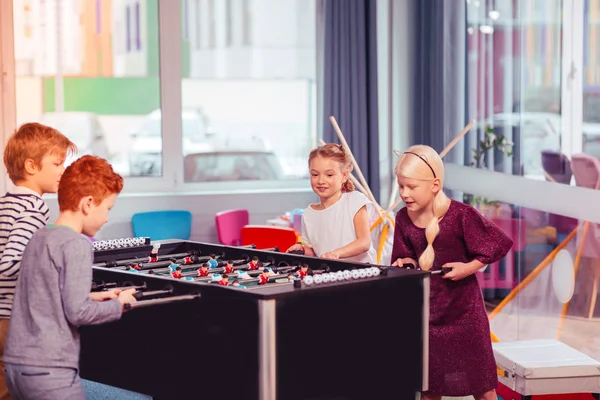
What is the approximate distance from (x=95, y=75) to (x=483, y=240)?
12.7ft

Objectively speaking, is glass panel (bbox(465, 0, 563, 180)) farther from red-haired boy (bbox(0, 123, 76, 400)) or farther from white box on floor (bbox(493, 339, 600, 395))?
red-haired boy (bbox(0, 123, 76, 400))

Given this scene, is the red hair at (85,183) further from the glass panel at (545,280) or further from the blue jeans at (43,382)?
the glass panel at (545,280)

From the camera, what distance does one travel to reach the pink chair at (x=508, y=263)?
17.4 ft

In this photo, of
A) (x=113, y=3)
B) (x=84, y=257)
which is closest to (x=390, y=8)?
(x=113, y=3)

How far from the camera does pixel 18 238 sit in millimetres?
3059

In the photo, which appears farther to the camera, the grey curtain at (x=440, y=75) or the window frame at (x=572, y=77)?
the grey curtain at (x=440, y=75)

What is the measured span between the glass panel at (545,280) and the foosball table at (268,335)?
179cm

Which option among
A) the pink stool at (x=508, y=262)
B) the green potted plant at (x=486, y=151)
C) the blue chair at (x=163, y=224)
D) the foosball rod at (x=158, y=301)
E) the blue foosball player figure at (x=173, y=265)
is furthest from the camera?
the blue chair at (x=163, y=224)

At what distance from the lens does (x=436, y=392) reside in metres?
3.43

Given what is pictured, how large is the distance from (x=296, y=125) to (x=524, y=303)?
7.77 feet

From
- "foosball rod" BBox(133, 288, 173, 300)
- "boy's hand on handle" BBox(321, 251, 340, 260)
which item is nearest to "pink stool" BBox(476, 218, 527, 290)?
"boy's hand on handle" BBox(321, 251, 340, 260)

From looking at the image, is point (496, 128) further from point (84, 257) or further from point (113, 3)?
point (84, 257)

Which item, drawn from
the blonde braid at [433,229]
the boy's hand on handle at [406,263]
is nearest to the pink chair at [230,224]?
the boy's hand on handle at [406,263]

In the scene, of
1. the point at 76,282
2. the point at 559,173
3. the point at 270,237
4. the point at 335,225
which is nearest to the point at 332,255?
the point at 335,225
